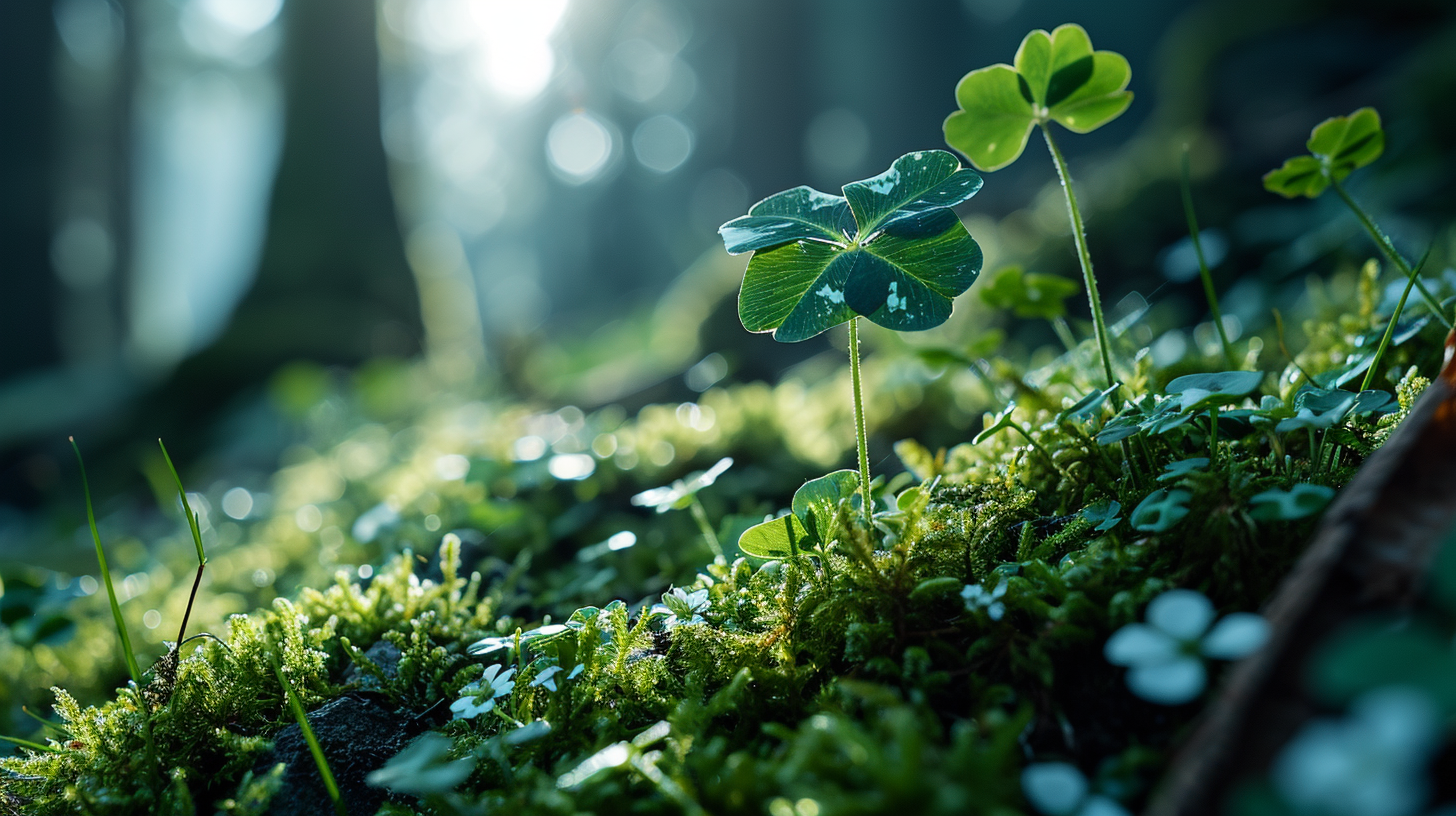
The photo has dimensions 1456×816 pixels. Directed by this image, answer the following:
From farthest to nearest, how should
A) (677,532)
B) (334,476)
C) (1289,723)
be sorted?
1. (334,476)
2. (677,532)
3. (1289,723)

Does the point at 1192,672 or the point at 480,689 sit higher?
the point at 1192,672

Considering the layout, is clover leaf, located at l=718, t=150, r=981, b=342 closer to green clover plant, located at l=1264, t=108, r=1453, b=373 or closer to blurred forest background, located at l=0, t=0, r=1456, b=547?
green clover plant, located at l=1264, t=108, r=1453, b=373

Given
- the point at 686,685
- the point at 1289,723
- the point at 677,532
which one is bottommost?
the point at 677,532

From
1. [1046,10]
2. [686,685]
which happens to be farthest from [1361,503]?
[1046,10]

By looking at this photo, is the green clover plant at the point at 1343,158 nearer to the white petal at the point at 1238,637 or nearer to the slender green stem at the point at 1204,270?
the slender green stem at the point at 1204,270

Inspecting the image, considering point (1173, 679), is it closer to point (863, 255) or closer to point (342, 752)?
point (863, 255)

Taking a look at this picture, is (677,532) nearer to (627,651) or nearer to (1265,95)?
(627,651)

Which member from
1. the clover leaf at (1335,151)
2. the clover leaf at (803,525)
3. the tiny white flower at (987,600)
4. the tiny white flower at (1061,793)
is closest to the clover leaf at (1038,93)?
the clover leaf at (1335,151)
